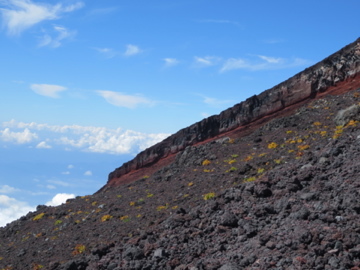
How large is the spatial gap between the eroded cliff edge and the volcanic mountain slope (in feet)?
0.45

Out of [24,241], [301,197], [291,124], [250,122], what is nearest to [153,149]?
[250,122]

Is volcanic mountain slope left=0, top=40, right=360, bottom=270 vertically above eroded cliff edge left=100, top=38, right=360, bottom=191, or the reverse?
eroded cliff edge left=100, top=38, right=360, bottom=191

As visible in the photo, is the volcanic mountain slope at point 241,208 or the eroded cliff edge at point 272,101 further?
the eroded cliff edge at point 272,101

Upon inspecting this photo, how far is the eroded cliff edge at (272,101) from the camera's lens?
36.3 m

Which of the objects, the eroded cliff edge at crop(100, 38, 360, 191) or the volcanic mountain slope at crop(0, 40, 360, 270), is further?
the eroded cliff edge at crop(100, 38, 360, 191)

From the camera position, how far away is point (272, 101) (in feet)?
122

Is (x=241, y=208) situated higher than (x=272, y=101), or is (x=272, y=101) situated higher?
(x=272, y=101)

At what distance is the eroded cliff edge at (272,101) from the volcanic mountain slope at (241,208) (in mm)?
138

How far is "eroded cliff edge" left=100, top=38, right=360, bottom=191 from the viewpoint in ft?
119

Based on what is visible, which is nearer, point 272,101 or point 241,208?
point 241,208

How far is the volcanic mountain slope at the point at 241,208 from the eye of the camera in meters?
9.02

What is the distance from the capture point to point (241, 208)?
38.1ft

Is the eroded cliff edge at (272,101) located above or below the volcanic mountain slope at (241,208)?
above

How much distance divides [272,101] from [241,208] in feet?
89.1
